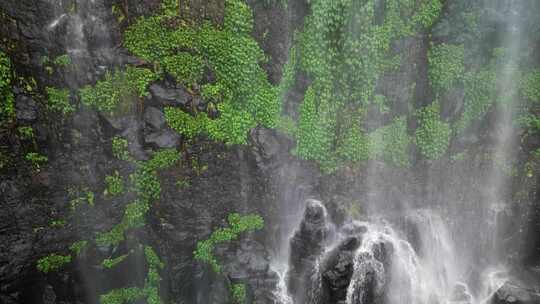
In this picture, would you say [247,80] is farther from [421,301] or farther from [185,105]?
[421,301]

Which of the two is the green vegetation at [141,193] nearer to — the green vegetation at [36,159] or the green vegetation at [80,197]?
the green vegetation at [80,197]

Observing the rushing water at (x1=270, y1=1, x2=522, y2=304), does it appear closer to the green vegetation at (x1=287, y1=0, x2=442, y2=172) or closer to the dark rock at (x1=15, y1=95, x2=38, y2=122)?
the green vegetation at (x1=287, y1=0, x2=442, y2=172)

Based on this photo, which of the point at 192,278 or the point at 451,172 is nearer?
the point at 192,278

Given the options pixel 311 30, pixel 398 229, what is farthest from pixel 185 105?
pixel 398 229

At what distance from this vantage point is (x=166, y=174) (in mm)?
12359

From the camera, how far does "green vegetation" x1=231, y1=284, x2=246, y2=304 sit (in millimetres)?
13188

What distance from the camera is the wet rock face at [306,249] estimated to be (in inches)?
523

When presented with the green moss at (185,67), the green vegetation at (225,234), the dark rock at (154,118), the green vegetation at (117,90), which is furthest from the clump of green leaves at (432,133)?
the green vegetation at (117,90)

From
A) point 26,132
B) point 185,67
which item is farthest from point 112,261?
point 185,67

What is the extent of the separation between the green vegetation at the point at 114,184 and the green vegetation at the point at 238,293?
18.4 feet

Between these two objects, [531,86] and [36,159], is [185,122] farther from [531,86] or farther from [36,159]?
[531,86]

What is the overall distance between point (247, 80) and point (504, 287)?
1236 centimetres

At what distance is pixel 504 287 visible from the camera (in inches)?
510

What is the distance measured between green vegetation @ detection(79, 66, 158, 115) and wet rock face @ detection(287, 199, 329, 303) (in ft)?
25.4
